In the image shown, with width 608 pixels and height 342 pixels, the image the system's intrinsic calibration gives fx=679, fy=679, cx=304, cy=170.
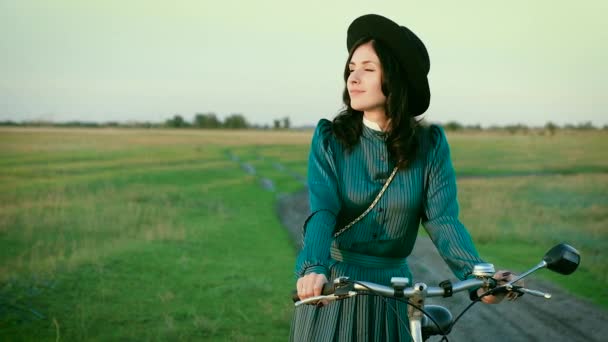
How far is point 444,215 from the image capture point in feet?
9.80

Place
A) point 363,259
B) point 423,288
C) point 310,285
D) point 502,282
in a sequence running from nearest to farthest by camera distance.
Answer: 1. point 423,288
2. point 310,285
3. point 502,282
4. point 363,259

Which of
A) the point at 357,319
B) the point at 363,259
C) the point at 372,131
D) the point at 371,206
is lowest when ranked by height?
the point at 357,319

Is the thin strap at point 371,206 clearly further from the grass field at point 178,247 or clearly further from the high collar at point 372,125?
the grass field at point 178,247

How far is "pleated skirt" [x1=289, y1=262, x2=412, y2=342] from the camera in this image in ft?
9.65

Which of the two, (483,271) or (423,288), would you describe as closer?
(423,288)

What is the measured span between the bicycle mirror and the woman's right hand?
2.77 ft

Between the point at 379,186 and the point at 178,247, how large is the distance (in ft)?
30.4

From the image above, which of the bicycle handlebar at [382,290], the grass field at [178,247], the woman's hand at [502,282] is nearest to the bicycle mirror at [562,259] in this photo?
the woman's hand at [502,282]

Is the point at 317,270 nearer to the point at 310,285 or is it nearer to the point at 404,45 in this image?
the point at 310,285

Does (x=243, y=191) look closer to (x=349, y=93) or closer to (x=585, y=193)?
(x=585, y=193)

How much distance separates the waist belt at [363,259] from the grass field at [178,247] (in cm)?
386

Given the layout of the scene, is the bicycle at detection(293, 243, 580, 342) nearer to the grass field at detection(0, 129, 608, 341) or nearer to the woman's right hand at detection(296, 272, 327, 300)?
the woman's right hand at detection(296, 272, 327, 300)

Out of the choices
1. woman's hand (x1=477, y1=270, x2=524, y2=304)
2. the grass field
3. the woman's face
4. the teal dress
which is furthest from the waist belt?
the grass field

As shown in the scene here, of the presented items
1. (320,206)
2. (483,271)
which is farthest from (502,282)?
(320,206)
